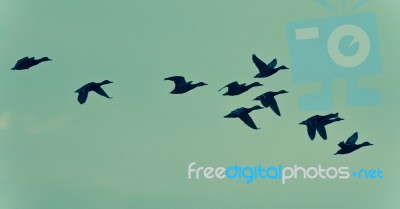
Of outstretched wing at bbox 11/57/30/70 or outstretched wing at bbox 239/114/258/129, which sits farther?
outstretched wing at bbox 11/57/30/70

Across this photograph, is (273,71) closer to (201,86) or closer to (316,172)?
(201,86)

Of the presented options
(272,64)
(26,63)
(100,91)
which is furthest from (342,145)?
(26,63)

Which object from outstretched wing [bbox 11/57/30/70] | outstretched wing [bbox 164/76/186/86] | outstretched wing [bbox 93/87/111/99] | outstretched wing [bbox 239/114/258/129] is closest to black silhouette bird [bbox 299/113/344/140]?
outstretched wing [bbox 239/114/258/129]

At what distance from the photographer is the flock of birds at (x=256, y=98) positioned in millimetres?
9898

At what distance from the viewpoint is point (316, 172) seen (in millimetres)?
9578

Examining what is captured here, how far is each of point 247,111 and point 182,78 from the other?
4.37 feet

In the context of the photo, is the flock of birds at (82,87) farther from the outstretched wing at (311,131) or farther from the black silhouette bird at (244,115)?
the outstretched wing at (311,131)

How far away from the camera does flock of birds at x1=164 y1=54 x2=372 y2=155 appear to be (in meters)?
9.88

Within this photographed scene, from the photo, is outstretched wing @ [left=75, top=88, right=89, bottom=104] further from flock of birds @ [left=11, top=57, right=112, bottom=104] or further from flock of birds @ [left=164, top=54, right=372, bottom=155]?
flock of birds @ [left=164, top=54, right=372, bottom=155]

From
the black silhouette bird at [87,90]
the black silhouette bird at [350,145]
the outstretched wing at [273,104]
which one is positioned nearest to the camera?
the black silhouette bird at [350,145]

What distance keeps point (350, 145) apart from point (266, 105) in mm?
1665

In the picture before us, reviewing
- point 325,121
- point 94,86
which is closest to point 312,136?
point 325,121

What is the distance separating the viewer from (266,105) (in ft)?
32.7

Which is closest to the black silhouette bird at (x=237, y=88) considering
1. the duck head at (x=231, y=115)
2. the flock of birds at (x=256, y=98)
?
the flock of birds at (x=256, y=98)
